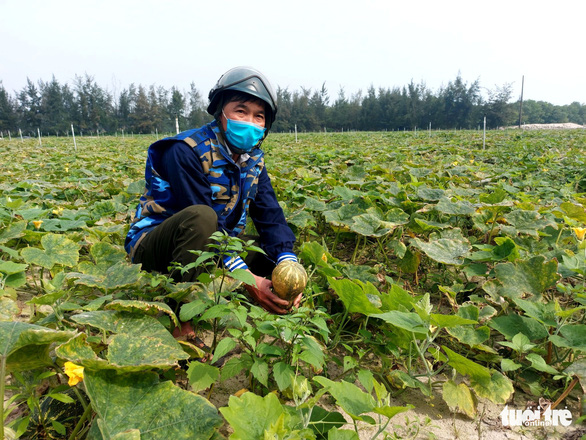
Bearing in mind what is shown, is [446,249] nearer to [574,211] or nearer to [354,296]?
[354,296]

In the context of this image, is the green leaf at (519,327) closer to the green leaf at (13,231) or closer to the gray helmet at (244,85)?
the gray helmet at (244,85)

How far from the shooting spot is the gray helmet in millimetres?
1928

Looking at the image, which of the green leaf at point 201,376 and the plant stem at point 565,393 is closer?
the green leaf at point 201,376

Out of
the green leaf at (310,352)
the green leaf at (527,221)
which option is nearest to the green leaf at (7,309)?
the green leaf at (310,352)

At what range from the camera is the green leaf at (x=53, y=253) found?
Result: 168cm

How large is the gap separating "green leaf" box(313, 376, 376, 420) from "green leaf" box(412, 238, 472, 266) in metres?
1.10

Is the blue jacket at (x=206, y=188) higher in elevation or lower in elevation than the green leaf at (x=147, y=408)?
higher

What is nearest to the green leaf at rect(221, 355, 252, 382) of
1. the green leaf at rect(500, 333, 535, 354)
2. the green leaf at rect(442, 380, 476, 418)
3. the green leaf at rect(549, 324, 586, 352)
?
the green leaf at rect(442, 380, 476, 418)

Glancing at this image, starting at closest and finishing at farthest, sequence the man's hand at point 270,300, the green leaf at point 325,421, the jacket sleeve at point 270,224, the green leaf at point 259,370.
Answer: the green leaf at point 325,421, the green leaf at point 259,370, the man's hand at point 270,300, the jacket sleeve at point 270,224

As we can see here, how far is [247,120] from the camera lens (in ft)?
6.58

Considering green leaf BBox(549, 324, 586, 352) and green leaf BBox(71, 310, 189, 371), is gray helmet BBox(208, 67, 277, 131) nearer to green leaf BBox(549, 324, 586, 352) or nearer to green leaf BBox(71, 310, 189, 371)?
green leaf BBox(71, 310, 189, 371)

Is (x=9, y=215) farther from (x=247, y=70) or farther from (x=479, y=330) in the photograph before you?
(x=479, y=330)

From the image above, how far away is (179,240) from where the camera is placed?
166 cm

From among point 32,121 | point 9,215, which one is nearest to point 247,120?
point 9,215
